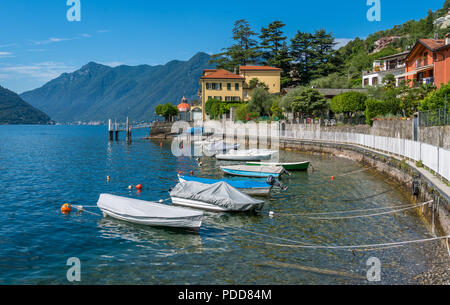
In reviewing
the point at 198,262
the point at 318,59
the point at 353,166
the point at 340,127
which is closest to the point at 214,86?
the point at 318,59

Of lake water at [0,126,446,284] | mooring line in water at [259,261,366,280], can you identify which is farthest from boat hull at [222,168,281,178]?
mooring line in water at [259,261,366,280]

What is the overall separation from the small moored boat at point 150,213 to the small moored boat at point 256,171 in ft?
48.6

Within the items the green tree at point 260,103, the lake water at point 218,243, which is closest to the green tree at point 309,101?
the green tree at point 260,103

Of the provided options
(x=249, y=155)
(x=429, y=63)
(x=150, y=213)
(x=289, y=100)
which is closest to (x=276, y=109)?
(x=289, y=100)

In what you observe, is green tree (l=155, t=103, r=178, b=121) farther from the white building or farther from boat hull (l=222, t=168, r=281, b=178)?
boat hull (l=222, t=168, r=281, b=178)

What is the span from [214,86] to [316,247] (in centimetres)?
8130

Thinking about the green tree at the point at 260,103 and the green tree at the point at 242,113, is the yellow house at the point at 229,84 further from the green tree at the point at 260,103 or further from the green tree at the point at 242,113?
the green tree at the point at 242,113

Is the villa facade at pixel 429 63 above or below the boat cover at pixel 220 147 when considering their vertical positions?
above

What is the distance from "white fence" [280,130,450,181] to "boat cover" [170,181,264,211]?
9.47 m

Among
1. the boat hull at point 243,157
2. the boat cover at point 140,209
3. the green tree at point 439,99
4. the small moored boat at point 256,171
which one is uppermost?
the green tree at point 439,99

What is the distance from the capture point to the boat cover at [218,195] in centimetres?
2053
